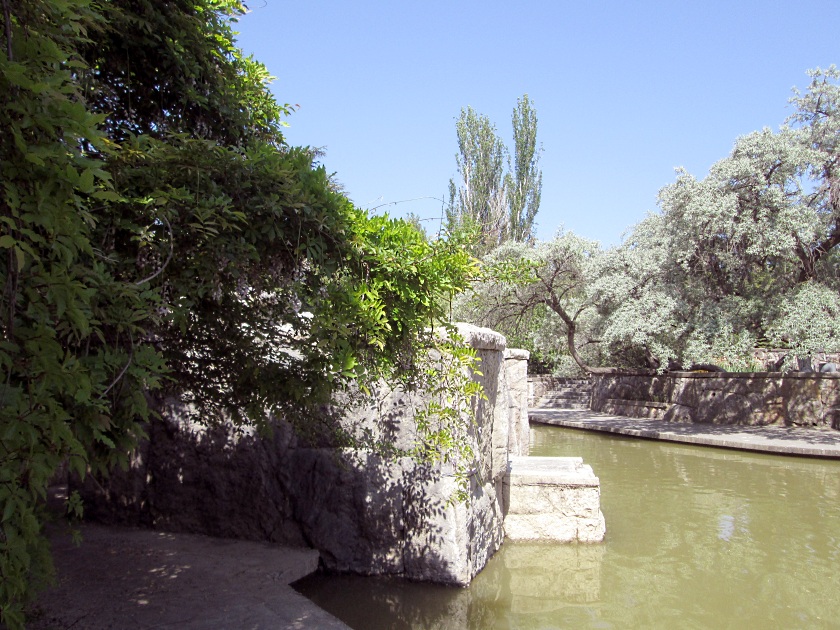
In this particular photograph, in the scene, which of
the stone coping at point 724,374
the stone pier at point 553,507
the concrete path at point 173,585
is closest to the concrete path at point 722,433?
the stone coping at point 724,374

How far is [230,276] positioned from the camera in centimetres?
304

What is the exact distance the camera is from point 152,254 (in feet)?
8.87

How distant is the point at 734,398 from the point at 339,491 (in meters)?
13.2

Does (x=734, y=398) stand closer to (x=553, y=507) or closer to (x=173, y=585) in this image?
(x=553, y=507)

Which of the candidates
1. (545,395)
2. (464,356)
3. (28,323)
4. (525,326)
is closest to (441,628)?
(464,356)

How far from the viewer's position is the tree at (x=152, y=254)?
5.69ft

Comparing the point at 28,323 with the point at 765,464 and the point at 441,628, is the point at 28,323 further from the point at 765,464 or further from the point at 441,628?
the point at 765,464

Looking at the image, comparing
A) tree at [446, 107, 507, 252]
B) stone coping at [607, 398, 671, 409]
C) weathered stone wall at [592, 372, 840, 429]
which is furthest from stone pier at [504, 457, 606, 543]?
tree at [446, 107, 507, 252]

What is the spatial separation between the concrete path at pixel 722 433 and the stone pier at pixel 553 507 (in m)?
7.05

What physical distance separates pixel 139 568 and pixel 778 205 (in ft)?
40.4

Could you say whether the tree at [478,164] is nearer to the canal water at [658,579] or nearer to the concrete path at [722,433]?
the concrete path at [722,433]

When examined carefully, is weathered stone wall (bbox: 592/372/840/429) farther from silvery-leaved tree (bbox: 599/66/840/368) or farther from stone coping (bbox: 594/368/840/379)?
silvery-leaved tree (bbox: 599/66/840/368)

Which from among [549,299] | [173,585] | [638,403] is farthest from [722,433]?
[173,585]

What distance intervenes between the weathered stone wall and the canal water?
22.4 ft
